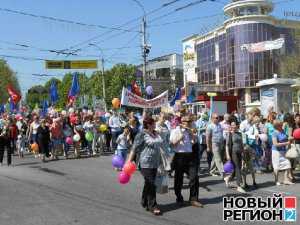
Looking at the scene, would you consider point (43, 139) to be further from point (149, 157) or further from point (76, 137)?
point (149, 157)

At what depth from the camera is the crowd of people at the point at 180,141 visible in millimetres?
9078

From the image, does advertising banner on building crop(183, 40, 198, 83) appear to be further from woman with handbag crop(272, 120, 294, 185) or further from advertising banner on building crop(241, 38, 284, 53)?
woman with handbag crop(272, 120, 294, 185)

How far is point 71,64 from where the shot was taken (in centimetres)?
3700

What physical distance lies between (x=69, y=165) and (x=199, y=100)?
21334mm

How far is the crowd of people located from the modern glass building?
45543 millimetres

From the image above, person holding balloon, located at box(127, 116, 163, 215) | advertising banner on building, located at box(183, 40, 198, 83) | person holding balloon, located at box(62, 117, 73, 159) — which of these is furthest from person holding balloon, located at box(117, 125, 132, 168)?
advertising banner on building, located at box(183, 40, 198, 83)

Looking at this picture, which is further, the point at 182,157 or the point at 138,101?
the point at 138,101

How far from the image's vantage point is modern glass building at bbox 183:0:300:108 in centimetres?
6819

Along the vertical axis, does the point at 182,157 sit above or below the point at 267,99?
below

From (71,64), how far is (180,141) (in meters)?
28.6

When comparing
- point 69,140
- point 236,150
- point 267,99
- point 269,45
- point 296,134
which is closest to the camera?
point 236,150

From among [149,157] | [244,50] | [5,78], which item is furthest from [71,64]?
[5,78]

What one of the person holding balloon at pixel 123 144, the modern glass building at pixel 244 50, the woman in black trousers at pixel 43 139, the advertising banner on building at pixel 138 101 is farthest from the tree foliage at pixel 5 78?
the person holding balloon at pixel 123 144

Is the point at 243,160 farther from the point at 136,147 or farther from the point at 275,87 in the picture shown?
the point at 275,87
